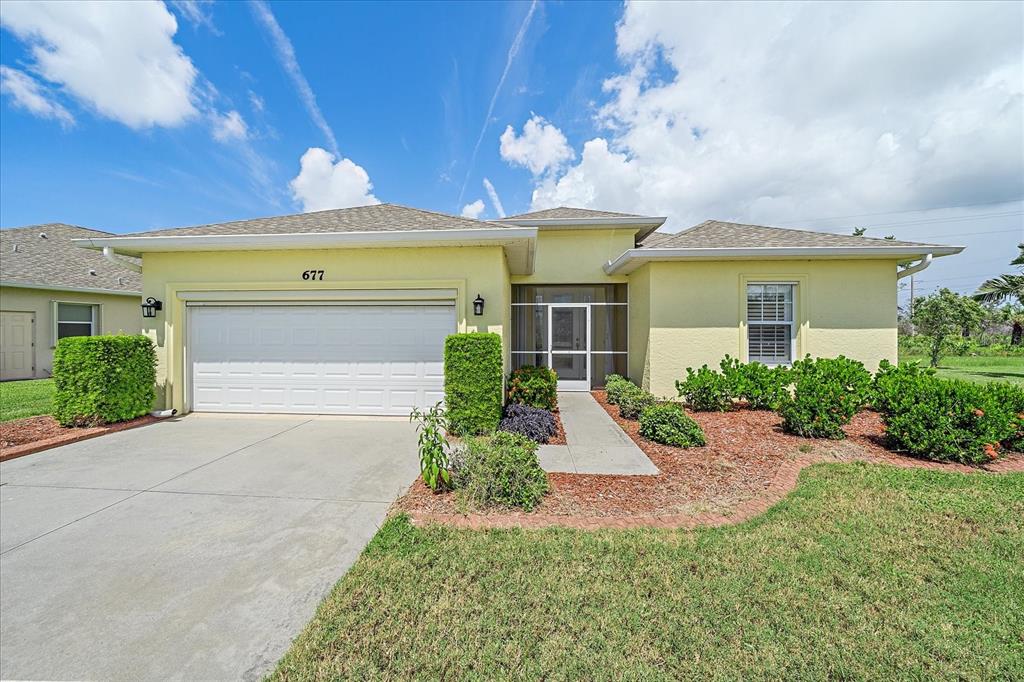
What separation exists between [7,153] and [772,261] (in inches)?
766

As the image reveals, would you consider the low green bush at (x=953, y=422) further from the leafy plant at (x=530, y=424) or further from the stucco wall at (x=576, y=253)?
the stucco wall at (x=576, y=253)

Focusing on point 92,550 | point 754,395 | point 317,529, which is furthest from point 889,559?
point 92,550

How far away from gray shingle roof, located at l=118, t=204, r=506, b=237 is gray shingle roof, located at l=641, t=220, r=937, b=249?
15.6 ft

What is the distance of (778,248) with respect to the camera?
Answer: 8461 millimetres

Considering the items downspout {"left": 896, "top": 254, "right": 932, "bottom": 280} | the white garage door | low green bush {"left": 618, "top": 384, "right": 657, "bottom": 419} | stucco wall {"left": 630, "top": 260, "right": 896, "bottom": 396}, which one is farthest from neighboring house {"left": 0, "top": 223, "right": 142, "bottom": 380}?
downspout {"left": 896, "top": 254, "right": 932, "bottom": 280}

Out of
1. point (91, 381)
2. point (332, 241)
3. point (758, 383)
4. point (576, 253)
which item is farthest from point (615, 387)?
point (91, 381)

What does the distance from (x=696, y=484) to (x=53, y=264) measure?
22.2 m

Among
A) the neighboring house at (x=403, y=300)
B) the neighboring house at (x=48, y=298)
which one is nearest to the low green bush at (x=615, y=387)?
the neighboring house at (x=403, y=300)

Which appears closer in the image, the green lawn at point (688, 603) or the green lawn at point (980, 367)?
the green lawn at point (688, 603)

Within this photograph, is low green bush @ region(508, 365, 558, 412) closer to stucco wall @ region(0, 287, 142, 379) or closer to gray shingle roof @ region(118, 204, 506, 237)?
gray shingle roof @ region(118, 204, 506, 237)

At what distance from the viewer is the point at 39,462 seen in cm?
529

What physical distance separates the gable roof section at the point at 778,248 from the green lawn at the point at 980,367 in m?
5.89

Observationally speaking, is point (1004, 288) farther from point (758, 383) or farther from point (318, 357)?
point (318, 357)

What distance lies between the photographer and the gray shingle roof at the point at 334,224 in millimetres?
7441
